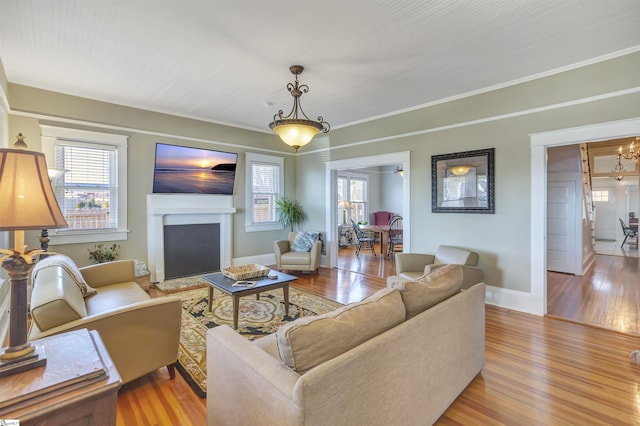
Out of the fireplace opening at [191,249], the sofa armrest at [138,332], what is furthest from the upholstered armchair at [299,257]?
the sofa armrest at [138,332]

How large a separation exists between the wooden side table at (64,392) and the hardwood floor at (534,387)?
1012mm

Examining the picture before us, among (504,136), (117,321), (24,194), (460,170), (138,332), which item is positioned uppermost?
(504,136)

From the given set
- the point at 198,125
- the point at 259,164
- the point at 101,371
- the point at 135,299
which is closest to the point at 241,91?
the point at 198,125

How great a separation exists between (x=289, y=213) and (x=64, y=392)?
5.46 meters

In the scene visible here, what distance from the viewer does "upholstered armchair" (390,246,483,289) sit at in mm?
3776

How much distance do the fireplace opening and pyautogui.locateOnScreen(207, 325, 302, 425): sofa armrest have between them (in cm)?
402

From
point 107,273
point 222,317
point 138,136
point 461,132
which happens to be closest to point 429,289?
point 222,317

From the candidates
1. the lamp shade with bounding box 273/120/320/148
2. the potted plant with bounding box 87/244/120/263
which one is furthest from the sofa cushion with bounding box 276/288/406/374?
the potted plant with bounding box 87/244/120/263

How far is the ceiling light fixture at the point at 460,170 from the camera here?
420 cm

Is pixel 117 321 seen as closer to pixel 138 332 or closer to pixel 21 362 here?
pixel 138 332

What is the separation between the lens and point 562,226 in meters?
5.71

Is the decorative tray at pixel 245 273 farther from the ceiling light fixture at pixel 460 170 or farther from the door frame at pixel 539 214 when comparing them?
the door frame at pixel 539 214

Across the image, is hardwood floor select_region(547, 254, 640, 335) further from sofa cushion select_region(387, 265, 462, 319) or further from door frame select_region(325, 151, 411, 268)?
sofa cushion select_region(387, 265, 462, 319)

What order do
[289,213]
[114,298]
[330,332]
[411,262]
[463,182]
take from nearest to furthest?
[330,332], [114,298], [411,262], [463,182], [289,213]
